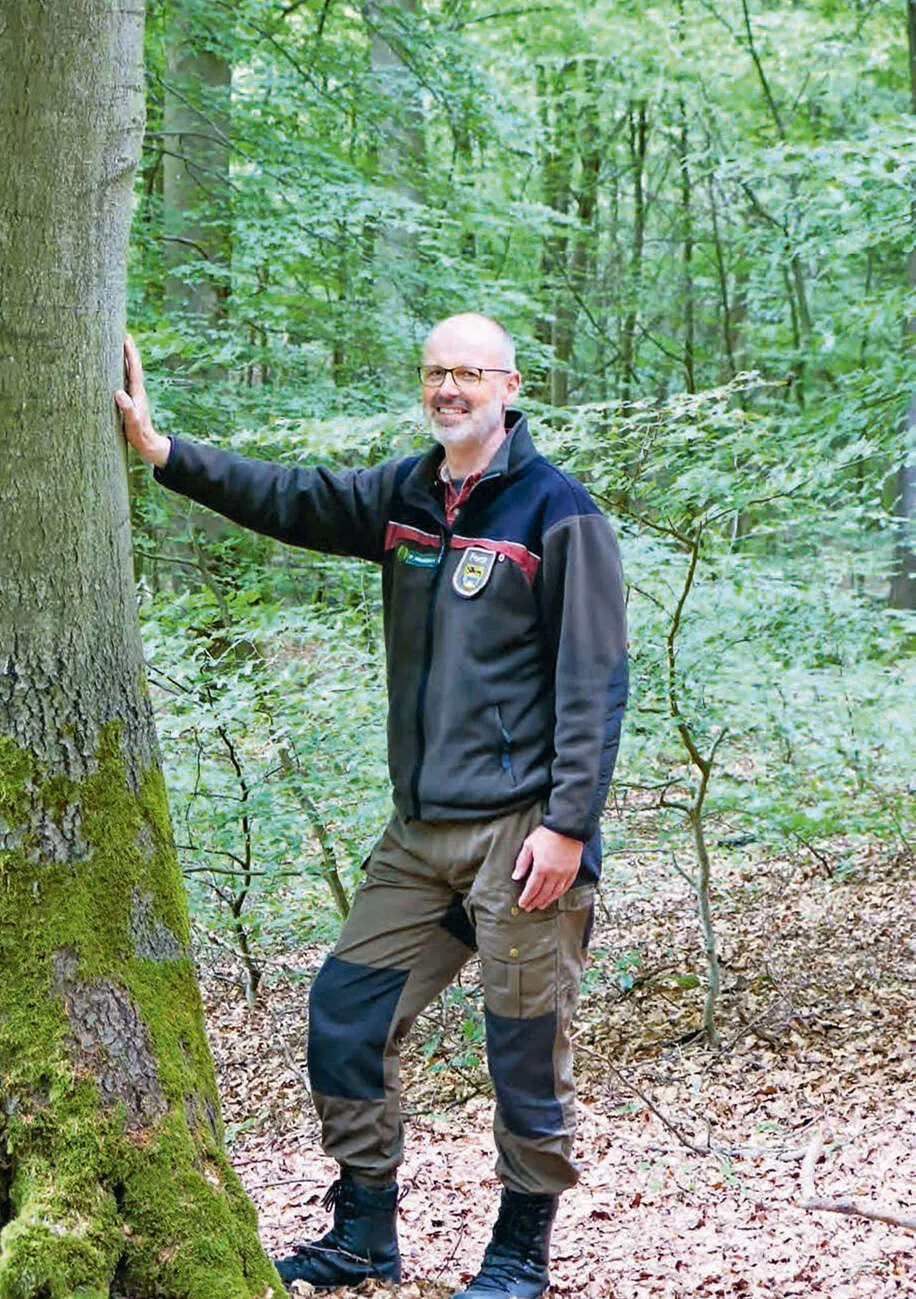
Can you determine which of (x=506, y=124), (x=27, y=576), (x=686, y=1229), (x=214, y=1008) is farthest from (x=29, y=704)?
(x=506, y=124)

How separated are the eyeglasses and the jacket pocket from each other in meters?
0.82

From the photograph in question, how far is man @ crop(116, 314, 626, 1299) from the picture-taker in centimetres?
293

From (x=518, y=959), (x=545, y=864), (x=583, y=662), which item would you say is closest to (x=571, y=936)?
(x=518, y=959)

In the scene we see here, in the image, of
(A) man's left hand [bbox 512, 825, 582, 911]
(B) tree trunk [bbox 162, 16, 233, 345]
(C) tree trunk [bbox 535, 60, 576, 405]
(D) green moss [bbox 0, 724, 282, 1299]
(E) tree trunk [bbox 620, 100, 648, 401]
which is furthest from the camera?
(E) tree trunk [bbox 620, 100, 648, 401]

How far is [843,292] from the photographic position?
16.6m

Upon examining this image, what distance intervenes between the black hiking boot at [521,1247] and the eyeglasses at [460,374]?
1.99m

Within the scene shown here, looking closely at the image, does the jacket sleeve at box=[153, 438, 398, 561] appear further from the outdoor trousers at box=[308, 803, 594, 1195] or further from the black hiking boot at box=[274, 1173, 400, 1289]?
the black hiking boot at box=[274, 1173, 400, 1289]

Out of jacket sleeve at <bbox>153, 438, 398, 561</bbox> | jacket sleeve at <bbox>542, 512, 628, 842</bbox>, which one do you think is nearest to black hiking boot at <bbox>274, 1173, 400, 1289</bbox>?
jacket sleeve at <bbox>542, 512, 628, 842</bbox>

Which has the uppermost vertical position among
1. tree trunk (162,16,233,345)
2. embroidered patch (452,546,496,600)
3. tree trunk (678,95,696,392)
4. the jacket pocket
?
tree trunk (678,95,696,392)

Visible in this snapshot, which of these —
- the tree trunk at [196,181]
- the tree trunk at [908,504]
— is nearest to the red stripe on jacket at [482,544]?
the tree trunk at [908,504]

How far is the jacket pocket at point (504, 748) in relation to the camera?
9.72ft

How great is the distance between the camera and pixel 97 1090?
8.03 ft

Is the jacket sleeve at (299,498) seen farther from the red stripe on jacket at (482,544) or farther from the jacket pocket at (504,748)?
the jacket pocket at (504,748)

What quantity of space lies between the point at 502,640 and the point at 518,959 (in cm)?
76
